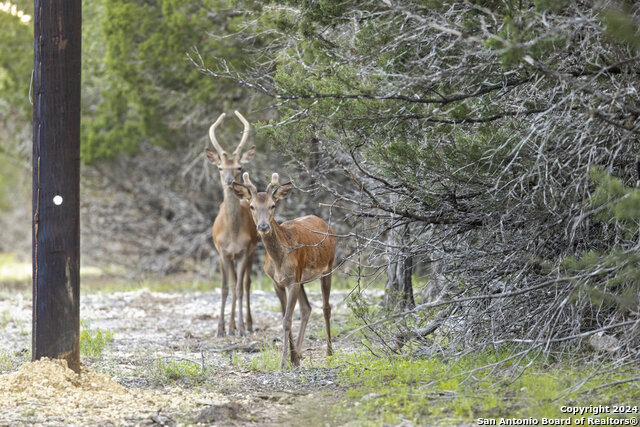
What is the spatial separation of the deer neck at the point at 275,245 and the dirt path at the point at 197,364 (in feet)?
3.28

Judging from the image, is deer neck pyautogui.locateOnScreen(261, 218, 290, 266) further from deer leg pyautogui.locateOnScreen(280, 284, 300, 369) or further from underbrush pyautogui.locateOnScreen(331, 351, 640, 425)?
underbrush pyautogui.locateOnScreen(331, 351, 640, 425)

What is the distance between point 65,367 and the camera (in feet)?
22.1

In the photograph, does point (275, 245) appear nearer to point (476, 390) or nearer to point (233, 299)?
point (476, 390)

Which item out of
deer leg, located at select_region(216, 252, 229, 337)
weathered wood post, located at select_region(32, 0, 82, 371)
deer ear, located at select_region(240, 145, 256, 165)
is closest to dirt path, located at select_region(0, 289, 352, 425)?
deer leg, located at select_region(216, 252, 229, 337)

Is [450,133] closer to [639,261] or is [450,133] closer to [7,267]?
[639,261]

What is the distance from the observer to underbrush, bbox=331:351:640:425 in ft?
18.4

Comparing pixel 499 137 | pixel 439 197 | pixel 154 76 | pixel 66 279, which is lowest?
pixel 66 279

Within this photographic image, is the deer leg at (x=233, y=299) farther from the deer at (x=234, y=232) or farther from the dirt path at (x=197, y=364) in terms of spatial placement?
the dirt path at (x=197, y=364)

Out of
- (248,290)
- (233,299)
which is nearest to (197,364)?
(233,299)

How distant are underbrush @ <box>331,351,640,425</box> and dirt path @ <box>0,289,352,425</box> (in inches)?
13.3

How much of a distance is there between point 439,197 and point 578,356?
67.1 inches

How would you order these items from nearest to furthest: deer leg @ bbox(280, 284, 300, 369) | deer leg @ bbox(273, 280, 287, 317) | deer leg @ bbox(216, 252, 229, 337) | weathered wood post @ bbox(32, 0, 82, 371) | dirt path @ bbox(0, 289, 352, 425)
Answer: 1. dirt path @ bbox(0, 289, 352, 425)
2. weathered wood post @ bbox(32, 0, 82, 371)
3. deer leg @ bbox(280, 284, 300, 369)
4. deer leg @ bbox(273, 280, 287, 317)
5. deer leg @ bbox(216, 252, 229, 337)

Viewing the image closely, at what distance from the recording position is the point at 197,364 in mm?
7719

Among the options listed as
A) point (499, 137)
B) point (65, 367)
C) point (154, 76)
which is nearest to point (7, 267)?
point (154, 76)
